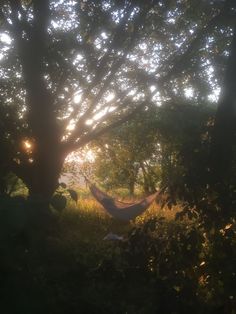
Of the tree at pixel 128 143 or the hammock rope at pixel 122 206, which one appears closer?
the tree at pixel 128 143

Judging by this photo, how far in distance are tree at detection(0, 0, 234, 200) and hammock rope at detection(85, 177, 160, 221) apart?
274 centimetres

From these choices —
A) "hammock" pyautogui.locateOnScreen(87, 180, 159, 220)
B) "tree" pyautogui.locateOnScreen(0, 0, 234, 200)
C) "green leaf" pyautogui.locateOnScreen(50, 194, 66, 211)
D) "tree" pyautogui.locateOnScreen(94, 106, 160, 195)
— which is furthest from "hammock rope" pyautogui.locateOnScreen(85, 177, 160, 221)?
"green leaf" pyautogui.locateOnScreen(50, 194, 66, 211)

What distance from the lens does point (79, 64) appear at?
585 centimetres

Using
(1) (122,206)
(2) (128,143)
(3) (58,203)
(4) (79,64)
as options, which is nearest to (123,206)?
(1) (122,206)

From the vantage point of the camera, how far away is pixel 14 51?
5.84 meters

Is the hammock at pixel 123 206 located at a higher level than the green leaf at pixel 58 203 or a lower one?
higher

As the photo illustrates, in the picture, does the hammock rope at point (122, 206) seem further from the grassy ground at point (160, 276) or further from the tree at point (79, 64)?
the grassy ground at point (160, 276)

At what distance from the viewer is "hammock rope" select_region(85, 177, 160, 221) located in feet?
29.3

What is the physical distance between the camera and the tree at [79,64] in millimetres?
5215

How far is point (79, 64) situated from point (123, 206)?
4160 millimetres

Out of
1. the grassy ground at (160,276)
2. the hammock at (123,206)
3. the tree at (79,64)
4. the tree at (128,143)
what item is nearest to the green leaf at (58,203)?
the grassy ground at (160,276)

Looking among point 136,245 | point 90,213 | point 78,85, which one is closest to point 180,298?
point 136,245

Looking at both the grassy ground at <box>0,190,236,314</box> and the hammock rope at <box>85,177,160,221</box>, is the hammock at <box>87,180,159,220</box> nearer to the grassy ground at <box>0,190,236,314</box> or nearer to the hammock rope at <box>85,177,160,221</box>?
the hammock rope at <box>85,177,160,221</box>

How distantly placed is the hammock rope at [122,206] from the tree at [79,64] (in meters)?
2.74
